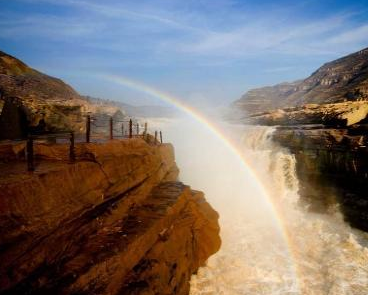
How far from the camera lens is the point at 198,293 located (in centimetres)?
1311

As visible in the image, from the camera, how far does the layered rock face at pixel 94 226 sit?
24.5ft

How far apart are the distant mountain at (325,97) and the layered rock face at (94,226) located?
21.8 m

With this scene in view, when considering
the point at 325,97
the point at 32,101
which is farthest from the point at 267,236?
the point at 325,97

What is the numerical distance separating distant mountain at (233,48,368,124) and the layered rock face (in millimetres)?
21750

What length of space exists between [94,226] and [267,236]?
12793 millimetres

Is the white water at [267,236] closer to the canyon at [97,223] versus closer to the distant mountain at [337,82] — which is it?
the canyon at [97,223]

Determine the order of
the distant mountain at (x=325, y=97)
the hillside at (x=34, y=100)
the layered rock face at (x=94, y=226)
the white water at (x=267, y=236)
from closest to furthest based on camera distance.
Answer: the layered rock face at (x=94, y=226) < the white water at (x=267, y=236) < the hillside at (x=34, y=100) < the distant mountain at (x=325, y=97)

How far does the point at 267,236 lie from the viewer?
63.7ft

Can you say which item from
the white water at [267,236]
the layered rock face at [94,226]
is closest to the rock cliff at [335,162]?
the white water at [267,236]

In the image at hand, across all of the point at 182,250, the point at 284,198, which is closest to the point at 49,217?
the point at 182,250

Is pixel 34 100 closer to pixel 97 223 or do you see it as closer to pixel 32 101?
pixel 32 101

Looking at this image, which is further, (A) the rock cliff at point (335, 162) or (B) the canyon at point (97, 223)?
(A) the rock cliff at point (335, 162)

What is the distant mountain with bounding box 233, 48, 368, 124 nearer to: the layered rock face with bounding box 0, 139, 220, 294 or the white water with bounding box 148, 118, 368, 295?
the white water with bounding box 148, 118, 368, 295

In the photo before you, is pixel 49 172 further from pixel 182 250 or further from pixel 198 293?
pixel 198 293
